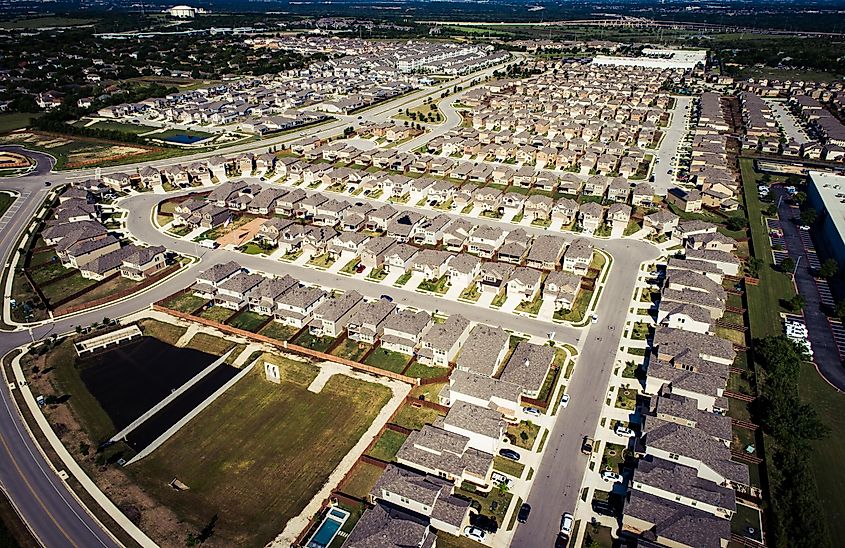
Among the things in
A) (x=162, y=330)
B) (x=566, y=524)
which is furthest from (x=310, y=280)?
(x=566, y=524)

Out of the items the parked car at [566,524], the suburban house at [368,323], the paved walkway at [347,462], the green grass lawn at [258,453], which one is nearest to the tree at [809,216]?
the suburban house at [368,323]

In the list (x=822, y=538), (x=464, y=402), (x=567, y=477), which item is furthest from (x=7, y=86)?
(x=822, y=538)

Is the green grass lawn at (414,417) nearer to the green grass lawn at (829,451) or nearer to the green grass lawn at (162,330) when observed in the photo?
the green grass lawn at (162,330)

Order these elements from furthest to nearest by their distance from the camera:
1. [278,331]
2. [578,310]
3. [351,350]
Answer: [578,310], [278,331], [351,350]

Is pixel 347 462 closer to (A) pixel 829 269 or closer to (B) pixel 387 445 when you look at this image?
(B) pixel 387 445

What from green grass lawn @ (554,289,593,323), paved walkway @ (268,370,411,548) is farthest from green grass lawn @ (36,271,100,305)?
green grass lawn @ (554,289,593,323)
